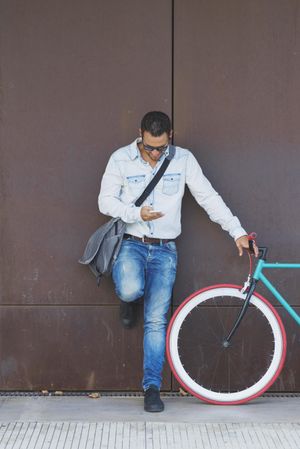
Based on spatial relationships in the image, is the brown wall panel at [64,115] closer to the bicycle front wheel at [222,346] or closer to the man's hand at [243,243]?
the bicycle front wheel at [222,346]

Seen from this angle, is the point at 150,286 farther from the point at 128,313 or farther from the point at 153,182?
the point at 153,182

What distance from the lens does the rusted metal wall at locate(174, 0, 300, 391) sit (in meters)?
5.94

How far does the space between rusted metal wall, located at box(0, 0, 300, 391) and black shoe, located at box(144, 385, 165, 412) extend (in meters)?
0.59

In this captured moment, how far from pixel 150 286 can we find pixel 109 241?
16.2 inches

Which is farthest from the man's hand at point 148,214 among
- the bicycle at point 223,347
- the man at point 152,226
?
the bicycle at point 223,347

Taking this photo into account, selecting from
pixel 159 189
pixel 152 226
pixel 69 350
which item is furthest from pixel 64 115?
pixel 69 350

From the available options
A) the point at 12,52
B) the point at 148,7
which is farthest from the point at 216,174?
the point at 12,52

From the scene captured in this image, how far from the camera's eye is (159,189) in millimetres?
5609

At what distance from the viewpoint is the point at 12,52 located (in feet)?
19.5

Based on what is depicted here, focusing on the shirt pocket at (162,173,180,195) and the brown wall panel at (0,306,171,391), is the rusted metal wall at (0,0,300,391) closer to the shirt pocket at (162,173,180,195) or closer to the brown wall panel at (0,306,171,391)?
the brown wall panel at (0,306,171,391)

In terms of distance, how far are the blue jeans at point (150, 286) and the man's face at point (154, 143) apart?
0.63 m

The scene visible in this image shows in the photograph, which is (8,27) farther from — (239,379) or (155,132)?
(239,379)

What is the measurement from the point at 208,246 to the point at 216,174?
0.52 metres

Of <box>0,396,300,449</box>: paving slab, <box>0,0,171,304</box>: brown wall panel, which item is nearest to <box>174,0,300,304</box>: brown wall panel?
<box>0,0,171,304</box>: brown wall panel
